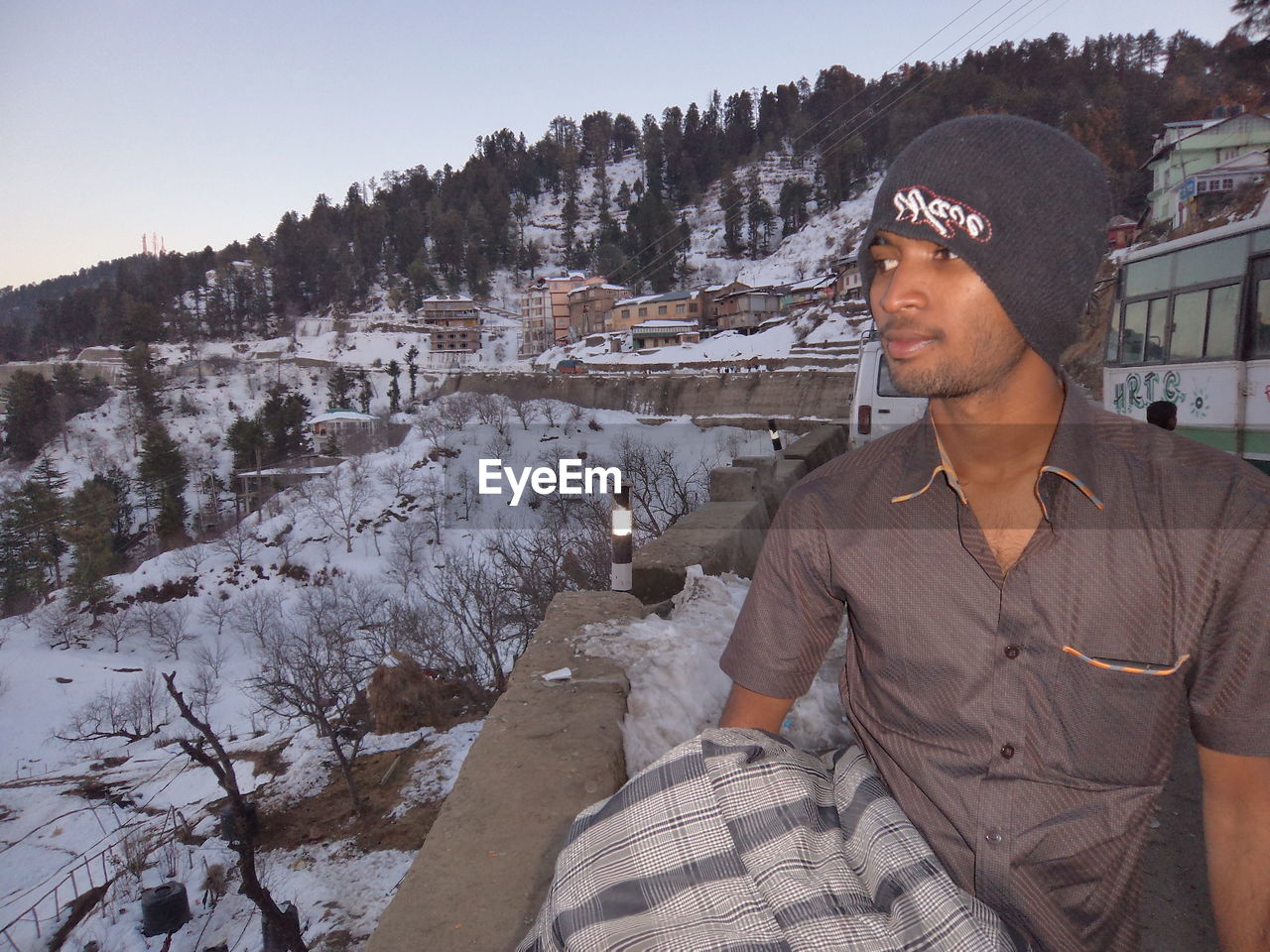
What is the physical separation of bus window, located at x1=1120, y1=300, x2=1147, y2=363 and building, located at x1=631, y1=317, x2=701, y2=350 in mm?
54008

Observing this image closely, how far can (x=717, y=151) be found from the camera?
412 feet

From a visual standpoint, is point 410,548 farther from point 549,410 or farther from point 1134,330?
point 1134,330

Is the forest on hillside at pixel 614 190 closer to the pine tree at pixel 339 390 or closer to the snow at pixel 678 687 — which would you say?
the pine tree at pixel 339 390

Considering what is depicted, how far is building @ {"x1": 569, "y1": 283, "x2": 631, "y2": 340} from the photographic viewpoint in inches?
3071

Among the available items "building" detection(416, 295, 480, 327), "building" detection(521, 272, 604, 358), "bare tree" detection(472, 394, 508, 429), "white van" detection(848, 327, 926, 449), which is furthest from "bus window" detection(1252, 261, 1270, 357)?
"building" detection(416, 295, 480, 327)

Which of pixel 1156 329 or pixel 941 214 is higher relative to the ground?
pixel 941 214

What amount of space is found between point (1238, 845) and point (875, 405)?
9.68 meters

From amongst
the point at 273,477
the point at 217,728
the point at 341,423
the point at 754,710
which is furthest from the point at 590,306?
the point at 754,710

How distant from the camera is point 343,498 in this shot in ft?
158

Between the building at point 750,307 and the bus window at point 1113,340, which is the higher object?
the building at point 750,307

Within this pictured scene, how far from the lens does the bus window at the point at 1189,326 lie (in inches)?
333

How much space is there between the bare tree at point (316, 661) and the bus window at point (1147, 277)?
60.6 feet

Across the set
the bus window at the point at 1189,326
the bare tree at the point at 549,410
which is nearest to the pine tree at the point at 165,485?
the bare tree at the point at 549,410

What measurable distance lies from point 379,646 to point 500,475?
19349 millimetres
